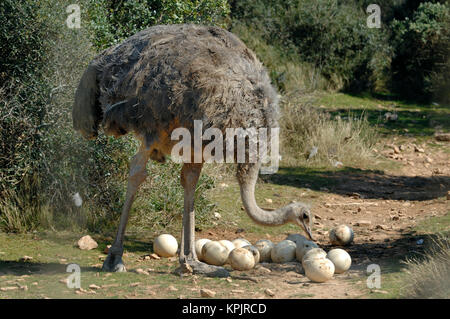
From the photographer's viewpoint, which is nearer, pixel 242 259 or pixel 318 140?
pixel 242 259

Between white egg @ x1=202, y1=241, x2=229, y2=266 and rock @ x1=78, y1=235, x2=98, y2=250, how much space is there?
4.54ft

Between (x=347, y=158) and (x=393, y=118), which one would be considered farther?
(x=393, y=118)

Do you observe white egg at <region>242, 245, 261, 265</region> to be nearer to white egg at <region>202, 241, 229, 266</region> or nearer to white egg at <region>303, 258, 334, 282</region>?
white egg at <region>202, 241, 229, 266</region>

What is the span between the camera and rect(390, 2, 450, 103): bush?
640 inches

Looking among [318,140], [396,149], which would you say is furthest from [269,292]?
[396,149]

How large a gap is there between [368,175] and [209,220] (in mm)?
3893

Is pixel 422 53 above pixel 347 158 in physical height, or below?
above

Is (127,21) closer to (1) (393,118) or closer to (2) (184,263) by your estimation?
(2) (184,263)

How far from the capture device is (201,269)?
19.6ft

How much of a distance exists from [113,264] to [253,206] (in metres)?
1.49

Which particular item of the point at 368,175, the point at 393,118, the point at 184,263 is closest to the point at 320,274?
the point at 184,263

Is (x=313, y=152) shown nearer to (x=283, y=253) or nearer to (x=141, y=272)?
(x=283, y=253)

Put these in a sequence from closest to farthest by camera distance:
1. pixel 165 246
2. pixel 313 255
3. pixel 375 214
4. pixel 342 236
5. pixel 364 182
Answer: pixel 313 255, pixel 165 246, pixel 342 236, pixel 375 214, pixel 364 182

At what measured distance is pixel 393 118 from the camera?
560 inches
